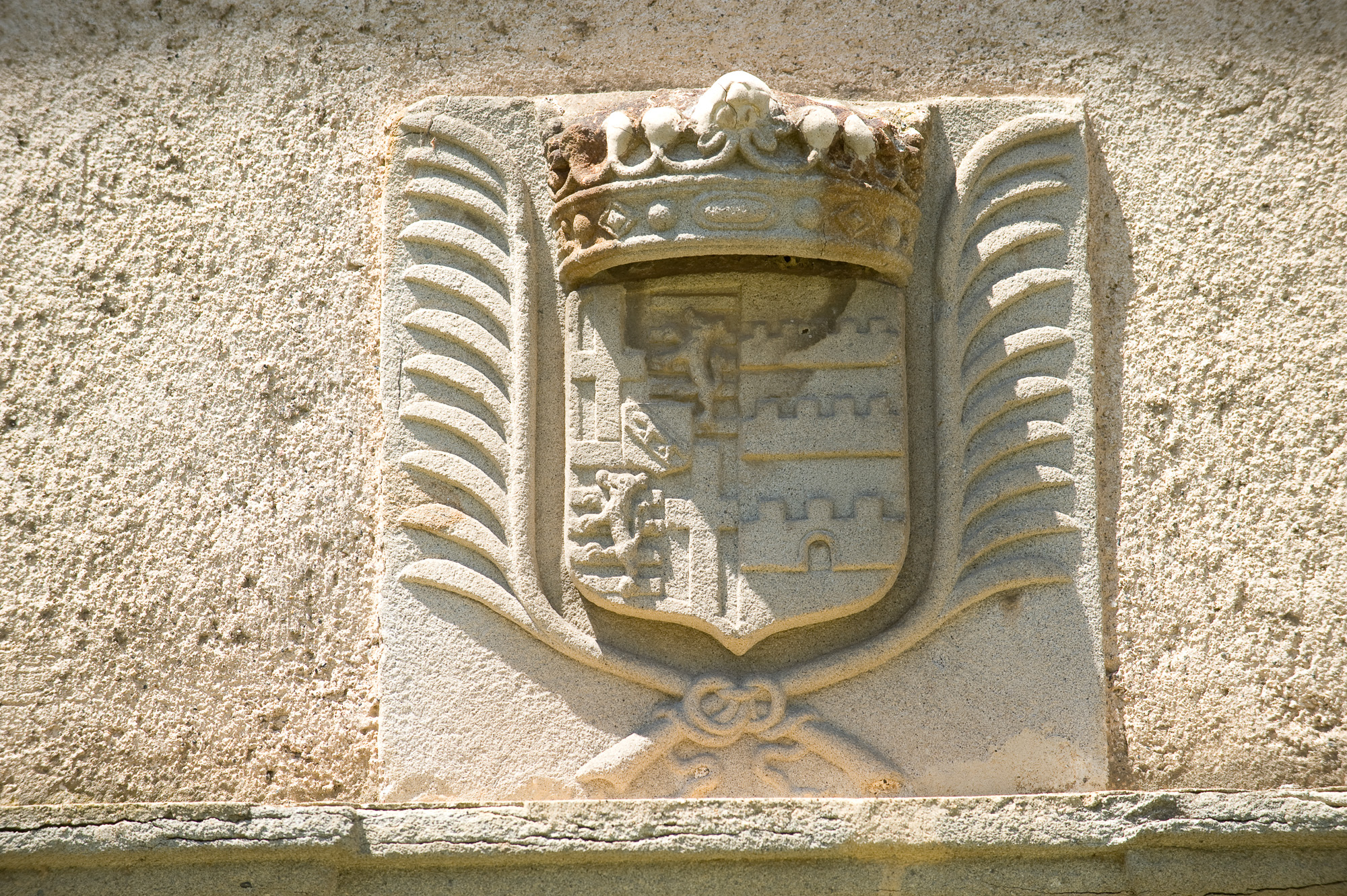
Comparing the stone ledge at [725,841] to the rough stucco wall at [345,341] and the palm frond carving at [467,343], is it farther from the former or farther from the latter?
the palm frond carving at [467,343]

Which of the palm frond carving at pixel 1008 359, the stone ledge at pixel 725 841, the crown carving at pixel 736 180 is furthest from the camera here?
the palm frond carving at pixel 1008 359

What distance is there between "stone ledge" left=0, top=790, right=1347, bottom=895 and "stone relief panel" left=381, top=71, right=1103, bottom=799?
6.5 inches

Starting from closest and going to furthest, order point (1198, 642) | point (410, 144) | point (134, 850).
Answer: point (134, 850)
point (1198, 642)
point (410, 144)

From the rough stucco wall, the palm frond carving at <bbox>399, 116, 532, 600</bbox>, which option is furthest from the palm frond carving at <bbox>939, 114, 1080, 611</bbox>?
the palm frond carving at <bbox>399, 116, 532, 600</bbox>

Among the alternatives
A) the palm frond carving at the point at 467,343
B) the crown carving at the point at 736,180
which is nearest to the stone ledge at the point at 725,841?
the palm frond carving at the point at 467,343

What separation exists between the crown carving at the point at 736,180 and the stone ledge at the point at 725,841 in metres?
0.96

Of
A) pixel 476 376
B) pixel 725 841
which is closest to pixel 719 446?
pixel 476 376

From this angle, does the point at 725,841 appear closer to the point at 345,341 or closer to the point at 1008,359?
the point at 1008,359

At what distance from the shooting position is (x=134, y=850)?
1.96 metres

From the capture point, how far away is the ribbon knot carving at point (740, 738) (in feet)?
7.14

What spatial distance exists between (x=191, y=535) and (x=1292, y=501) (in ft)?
6.78

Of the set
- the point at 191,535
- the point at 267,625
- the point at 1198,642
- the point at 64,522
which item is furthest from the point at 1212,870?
the point at 64,522

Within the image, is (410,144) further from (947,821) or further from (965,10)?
(947,821)

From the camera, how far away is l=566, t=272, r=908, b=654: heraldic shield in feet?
7.23
